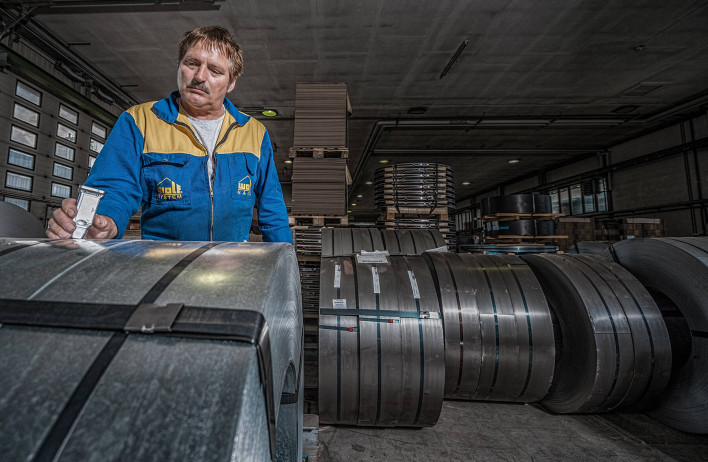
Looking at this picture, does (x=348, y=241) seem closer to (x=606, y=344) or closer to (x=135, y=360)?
(x=606, y=344)

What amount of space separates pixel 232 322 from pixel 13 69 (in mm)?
8294

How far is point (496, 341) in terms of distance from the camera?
101 inches

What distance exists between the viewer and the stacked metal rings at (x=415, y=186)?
17.0ft

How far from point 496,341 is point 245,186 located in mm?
2323

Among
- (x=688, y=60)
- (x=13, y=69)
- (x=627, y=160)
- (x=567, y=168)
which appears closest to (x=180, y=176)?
(x=13, y=69)

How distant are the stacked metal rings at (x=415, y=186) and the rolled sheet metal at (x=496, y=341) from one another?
264 cm

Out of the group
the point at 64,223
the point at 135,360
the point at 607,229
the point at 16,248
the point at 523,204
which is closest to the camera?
the point at 135,360

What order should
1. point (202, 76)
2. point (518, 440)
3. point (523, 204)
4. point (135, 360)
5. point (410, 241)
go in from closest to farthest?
point (135, 360) → point (202, 76) → point (518, 440) → point (410, 241) → point (523, 204)

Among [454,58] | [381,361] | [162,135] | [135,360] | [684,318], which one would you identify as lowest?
[381,361]

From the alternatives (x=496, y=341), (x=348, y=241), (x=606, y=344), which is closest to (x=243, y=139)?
(x=496, y=341)

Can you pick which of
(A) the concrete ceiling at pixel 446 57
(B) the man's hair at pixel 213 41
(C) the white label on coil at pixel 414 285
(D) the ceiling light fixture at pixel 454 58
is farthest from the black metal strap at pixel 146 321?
(D) the ceiling light fixture at pixel 454 58

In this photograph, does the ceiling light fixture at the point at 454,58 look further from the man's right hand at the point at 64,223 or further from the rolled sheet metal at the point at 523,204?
the man's right hand at the point at 64,223

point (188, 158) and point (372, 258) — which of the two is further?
point (372, 258)

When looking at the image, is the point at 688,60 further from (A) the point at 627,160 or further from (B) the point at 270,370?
(B) the point at 270,370
